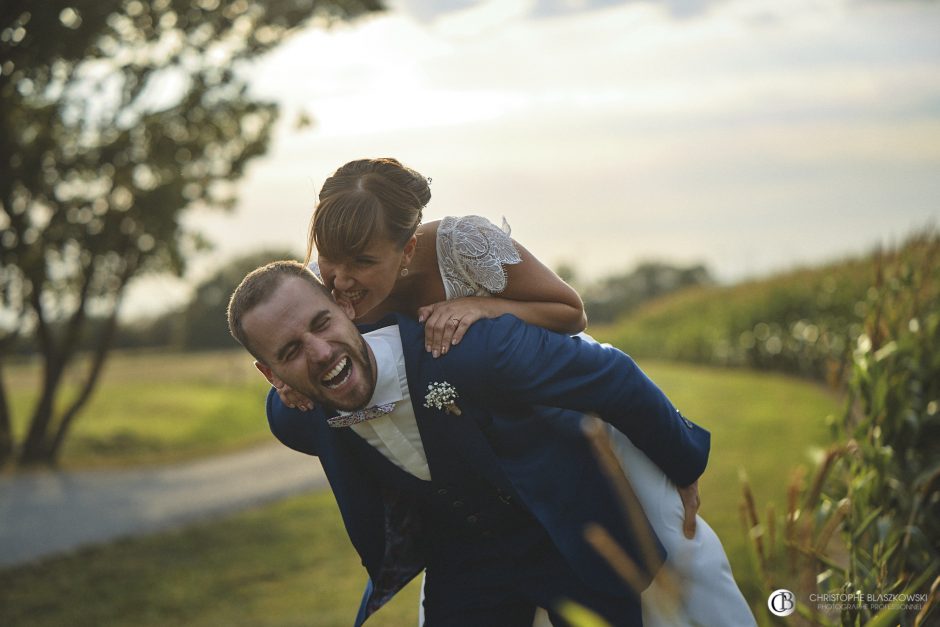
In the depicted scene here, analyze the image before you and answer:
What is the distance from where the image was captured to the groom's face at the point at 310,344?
2.49 m

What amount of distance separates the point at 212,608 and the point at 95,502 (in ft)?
14.4

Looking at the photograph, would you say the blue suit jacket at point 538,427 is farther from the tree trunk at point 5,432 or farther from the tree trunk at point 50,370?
the tree trunk at point 5,432

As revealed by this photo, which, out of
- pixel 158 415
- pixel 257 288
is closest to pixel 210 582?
pixel 257 288

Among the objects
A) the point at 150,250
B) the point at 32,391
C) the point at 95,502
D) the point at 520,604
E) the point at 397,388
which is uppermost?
the point at 397,388

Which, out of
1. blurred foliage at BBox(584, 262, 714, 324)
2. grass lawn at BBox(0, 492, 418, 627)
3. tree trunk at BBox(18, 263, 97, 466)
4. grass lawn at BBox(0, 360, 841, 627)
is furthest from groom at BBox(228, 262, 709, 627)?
blurred foliage at BBox(584, 262, 714, 324)

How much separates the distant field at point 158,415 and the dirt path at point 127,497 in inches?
38.9

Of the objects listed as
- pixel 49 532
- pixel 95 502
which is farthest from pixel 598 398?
pixel 95 502

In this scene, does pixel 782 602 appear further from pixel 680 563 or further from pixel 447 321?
pixel 447 321

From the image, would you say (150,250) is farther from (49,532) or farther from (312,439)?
(312,439)

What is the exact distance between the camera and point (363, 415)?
8.62 ft

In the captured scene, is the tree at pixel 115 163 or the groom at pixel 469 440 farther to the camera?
the tree at pixel 115 163

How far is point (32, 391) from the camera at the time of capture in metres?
17.9

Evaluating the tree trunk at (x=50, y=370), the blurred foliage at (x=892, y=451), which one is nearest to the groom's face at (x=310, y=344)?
the blurred foliage at (x=892, y=451)

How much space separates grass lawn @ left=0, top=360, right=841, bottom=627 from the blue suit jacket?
3.36 m
